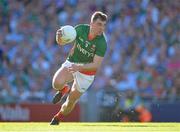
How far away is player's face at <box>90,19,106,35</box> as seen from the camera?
39.7ft

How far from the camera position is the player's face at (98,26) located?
12.1 metres

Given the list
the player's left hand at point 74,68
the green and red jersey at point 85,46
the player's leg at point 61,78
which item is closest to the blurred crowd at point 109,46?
the player's leg at point 61,78

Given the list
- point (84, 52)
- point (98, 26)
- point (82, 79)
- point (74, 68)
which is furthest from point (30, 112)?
point (74, 68)

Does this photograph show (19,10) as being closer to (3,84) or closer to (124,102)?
(3,84)

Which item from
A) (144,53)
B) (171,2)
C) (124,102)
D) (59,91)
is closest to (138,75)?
(144,53)

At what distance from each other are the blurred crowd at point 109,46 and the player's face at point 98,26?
19.6ft

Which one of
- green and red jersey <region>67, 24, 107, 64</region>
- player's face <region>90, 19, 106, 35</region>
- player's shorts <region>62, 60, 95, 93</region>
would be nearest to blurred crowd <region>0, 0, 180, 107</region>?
player's shorts <region>62, 60, 95, 93</region>

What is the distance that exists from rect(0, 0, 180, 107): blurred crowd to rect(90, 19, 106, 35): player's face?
19.6ft

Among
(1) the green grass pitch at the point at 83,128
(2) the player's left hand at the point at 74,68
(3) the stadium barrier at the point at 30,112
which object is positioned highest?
(2) the player's left hand at the point at 74,68

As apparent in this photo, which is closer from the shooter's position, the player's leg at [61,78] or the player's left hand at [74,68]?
the player's left hand at [74,68]

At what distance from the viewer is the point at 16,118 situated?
59.7 ft

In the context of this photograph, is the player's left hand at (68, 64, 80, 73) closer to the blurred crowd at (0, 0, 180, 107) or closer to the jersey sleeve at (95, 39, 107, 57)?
the jersey sleeve at (95, 39, 107, 57)

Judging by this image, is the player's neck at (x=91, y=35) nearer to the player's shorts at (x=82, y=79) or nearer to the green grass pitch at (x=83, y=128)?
the player's shorts at (x=82, y=79)

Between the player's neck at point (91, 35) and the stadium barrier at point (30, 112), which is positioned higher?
the player's neck at point (91, 35)
